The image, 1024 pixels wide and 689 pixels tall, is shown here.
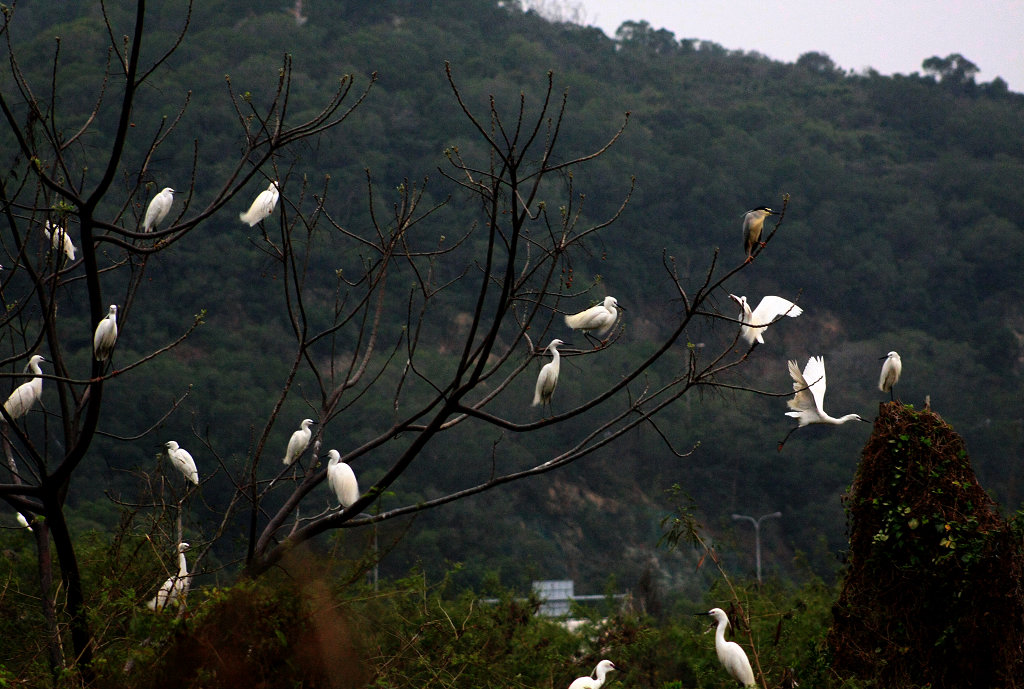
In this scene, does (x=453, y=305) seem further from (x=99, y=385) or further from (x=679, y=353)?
(x=99, y=385)

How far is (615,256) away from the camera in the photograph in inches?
1112

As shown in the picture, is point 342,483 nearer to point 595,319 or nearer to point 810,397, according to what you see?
point 595,319

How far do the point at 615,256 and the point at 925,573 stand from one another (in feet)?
76.4

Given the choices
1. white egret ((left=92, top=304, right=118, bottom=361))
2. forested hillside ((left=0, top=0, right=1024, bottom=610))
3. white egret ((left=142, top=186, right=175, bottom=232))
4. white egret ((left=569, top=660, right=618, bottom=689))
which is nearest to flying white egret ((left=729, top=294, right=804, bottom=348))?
white egret ((left=569, top=660, right=618, bottom=689))

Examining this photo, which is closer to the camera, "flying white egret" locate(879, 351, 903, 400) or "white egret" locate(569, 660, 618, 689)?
"white egret" locate(569, 660, 618, 689)

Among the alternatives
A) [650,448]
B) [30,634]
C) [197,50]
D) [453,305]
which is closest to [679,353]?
[650,448]

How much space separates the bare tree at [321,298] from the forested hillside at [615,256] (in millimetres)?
746

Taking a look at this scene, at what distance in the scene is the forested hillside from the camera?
20.9 m

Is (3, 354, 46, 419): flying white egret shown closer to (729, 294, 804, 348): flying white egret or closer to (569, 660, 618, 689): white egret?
(569, 660, 618, 689): white egret

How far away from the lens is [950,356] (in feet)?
88.2

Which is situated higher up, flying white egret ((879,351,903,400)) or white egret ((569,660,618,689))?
flying white egret ((879,351,903,400))

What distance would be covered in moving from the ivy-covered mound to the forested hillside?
1180 cm

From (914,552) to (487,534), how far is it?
1659 cm

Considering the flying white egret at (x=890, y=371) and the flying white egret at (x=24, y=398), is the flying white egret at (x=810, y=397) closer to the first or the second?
the flying white egret at (x=890, y=371)
